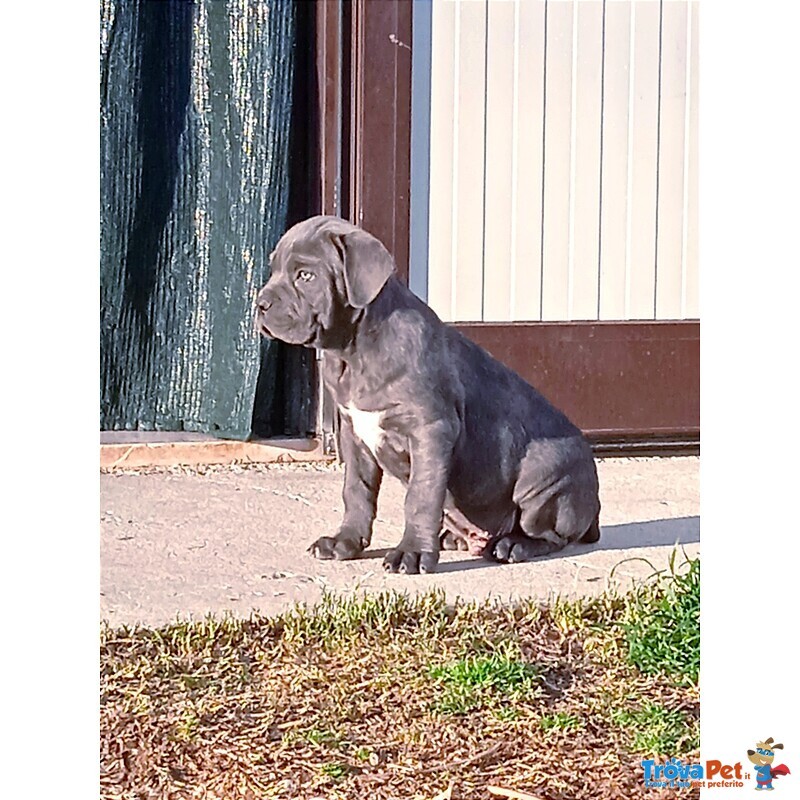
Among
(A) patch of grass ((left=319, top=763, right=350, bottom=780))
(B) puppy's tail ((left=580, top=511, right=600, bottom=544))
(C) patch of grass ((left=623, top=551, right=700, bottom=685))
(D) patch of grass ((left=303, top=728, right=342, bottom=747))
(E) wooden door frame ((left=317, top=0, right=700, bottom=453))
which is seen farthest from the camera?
(E) wooden door frame ((left=317, top=0, right=700, bottom=453))

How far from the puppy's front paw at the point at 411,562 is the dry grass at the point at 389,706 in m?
0.25

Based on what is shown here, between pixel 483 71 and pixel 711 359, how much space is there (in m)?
2.00

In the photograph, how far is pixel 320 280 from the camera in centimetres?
366

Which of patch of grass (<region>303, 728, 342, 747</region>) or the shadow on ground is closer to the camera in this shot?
patch of grass (<region>303, 728, 342, 747</region>)

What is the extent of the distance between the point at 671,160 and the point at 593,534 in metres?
1.96

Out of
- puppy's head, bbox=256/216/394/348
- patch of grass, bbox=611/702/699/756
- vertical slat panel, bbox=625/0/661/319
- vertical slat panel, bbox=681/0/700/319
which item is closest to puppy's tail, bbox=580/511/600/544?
puppy's head, bbox=256/216/394/348

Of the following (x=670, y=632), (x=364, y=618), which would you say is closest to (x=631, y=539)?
(x=670, y=632)

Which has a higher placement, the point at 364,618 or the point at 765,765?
the point at 364,618

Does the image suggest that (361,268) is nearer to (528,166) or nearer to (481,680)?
(481,680)

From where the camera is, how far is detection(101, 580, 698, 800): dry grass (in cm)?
270

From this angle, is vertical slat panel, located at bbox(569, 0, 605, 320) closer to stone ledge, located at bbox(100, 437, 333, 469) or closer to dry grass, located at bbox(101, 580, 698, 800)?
stone ledge, located at bbox(100, 437, 333, 469)

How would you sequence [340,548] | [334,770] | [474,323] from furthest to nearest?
[474,323], [340,548], [334,770]

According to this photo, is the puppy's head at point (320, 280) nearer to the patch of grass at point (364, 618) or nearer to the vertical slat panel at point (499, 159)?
the patch of grass at point (364, 618)

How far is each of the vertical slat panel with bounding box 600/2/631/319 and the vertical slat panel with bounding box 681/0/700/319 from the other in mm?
246
